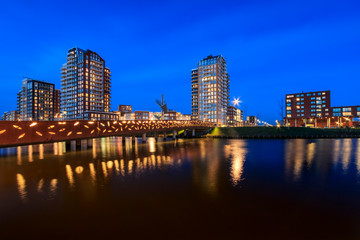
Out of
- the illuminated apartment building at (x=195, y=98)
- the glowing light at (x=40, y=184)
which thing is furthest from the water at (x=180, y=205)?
the illuminated apartment building at (x=195, y=98)

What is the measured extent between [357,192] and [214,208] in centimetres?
1278

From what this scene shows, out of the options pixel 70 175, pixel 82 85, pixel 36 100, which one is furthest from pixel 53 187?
pixel 36 100

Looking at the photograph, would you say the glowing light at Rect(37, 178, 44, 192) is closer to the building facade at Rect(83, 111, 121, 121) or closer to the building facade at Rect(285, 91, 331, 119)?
the building facade at Rect(83, 111, 121, 121)

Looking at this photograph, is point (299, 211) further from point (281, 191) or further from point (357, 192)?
point (357, 192)

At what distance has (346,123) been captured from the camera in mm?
155125

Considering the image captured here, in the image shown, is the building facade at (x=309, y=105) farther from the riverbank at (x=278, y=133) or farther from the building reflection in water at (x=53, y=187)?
the building reflection in water at (x=53, y=187)

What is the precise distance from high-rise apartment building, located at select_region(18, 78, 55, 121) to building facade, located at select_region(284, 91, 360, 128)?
20585cm

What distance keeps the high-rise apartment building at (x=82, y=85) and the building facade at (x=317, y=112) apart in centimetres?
14424

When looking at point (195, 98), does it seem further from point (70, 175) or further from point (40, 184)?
point (40, 184)

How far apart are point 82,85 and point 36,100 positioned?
66434 mm

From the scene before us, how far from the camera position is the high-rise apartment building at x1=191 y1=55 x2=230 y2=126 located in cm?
16862

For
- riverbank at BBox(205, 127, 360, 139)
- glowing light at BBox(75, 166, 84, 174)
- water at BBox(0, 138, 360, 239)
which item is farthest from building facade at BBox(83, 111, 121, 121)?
water at BBox(0, 138, 360, 239)

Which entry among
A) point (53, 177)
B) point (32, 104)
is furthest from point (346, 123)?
point (32, 104)

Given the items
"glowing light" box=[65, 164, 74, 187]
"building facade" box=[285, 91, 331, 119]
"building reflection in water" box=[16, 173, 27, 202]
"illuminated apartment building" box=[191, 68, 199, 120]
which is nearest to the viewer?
"building reflection in water" box=[16, 173, 27, 202]
